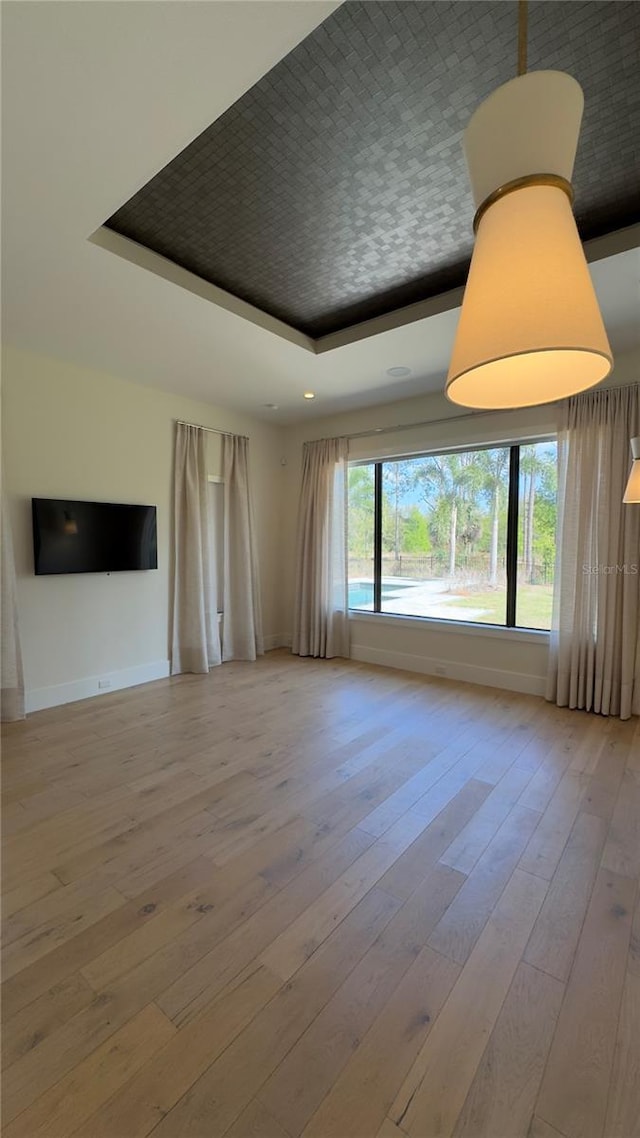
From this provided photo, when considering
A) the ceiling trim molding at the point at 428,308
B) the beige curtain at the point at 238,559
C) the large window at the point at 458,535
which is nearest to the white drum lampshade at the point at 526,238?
the ceiling trim molding at the point at 428,308

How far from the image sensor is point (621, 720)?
3.39 m

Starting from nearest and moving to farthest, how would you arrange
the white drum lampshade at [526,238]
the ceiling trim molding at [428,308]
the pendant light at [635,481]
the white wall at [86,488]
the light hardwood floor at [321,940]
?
1. the white drum lampshade at [526,238]
2. the light hardwood floor at [321,940]
3. the ceiling trim molding at [428,308]
4. the pendant light at [635,481]
5. the white wall at [86,488]

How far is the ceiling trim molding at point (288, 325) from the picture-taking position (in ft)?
7.36

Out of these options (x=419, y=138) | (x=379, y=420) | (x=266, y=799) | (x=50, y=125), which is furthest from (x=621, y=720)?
(x=50, y=125)

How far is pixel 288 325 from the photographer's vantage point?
327cm

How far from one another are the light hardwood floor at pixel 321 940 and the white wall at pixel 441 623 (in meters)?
1.17

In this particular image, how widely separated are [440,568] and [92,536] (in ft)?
11.1

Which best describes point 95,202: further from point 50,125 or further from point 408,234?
point 408,234

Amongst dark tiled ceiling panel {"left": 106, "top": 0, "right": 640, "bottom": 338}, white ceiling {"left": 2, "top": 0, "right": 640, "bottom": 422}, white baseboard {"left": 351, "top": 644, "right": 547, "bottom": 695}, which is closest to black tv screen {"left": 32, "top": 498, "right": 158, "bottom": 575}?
white ceiling {"left": 2, "top": 0, "right": 640, "bottom": 422}

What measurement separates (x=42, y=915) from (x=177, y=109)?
293 centimetres

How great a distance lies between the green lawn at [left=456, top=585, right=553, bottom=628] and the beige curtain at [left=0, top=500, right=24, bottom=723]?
12.9ft

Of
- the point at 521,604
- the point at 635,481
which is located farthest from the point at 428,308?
the point at 521,604

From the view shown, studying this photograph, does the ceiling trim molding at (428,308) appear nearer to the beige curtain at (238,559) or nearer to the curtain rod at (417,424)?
the curtain rod at (417,424)

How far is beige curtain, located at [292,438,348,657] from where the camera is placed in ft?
16.8
